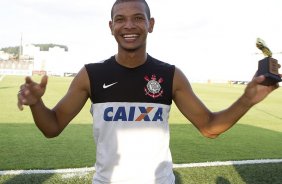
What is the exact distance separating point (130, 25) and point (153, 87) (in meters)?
0.47

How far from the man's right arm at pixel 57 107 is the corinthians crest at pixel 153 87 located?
442mm

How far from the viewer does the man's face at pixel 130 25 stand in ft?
9.15

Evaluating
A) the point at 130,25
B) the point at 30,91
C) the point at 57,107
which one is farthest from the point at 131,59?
the point at 30,91

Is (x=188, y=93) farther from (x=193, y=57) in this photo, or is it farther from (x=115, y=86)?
(x=193, y=57)

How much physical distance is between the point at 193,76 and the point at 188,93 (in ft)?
223

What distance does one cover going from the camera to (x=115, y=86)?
2830 mm

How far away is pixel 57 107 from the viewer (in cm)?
287

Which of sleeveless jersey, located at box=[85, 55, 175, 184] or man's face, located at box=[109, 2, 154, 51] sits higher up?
man's face, located at box=[109, 2, 154, 51]

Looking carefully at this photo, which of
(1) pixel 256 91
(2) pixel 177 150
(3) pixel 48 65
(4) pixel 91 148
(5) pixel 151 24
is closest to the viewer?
(1) pixel 256 91

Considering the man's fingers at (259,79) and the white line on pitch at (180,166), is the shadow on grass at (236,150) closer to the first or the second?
the white line on pitch at (180,166)

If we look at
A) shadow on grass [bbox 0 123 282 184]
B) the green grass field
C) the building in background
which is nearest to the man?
the green grass field

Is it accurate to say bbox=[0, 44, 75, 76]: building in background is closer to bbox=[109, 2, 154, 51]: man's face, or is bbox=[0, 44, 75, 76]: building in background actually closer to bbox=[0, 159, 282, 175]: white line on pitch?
bbox=[0, 159, 282, 175]: white line on pitch

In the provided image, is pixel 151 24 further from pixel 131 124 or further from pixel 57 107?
pixel 57 107

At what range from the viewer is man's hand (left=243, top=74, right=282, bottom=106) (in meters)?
2.47
